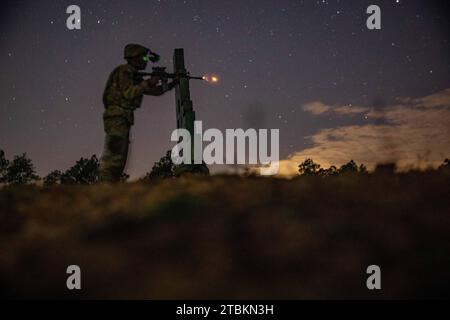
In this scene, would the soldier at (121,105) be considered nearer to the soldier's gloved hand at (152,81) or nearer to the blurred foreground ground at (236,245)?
the soldier's gloved hand at (152,81)

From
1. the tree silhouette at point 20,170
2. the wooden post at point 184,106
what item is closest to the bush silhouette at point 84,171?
the tree silhouette at point 20,170

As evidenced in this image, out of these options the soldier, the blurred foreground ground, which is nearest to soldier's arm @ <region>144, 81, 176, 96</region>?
the soldier

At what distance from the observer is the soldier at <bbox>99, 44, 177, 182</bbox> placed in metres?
5.55

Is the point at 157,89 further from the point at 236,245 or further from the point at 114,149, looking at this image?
the point at 236,245

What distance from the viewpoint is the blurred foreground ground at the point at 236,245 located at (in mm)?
1504

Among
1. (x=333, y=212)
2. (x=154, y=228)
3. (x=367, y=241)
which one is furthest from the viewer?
(x=333, y=212)

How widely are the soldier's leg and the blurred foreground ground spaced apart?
281 cm

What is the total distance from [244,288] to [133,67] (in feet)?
17.4

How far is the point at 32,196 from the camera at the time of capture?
10.2 feet

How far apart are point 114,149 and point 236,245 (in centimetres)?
421

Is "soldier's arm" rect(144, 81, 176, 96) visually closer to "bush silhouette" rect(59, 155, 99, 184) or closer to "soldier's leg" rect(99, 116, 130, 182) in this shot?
"soldier's leg" rect(99, 116, 130, 182)
